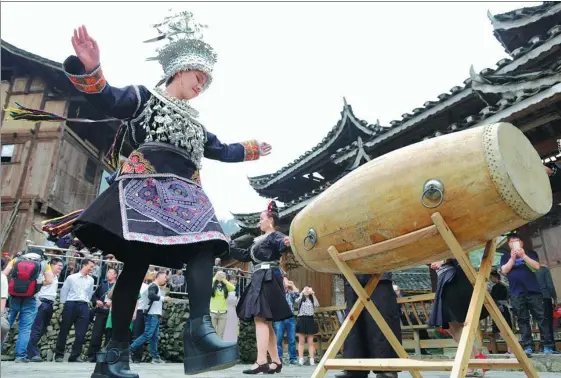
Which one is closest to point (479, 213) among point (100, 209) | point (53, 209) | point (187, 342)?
point (187, 342)

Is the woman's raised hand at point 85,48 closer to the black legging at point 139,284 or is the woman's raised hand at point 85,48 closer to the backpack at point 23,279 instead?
the black legging at point 139,284

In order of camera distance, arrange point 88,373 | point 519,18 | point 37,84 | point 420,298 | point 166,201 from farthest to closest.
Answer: point 37,84 < point 519,18 < point 420,298 < point 88,373 < point 166,201

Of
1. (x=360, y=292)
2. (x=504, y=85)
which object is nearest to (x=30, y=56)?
(x=504, y=85)

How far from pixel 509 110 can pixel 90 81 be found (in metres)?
7.00

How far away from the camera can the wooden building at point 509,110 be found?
7301mm

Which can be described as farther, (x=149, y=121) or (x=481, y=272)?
(x=149, y=121)

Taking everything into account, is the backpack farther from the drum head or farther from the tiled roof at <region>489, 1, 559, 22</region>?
the tiled roof at <region>489, 1, 559, 22</region>

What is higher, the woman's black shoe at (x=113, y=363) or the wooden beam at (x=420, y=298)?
the wooden beam at (x=420, y=298)

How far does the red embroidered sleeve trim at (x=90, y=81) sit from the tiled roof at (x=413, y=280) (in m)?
13.5

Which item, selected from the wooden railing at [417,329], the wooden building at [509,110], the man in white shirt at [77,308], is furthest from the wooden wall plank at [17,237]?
the wooden railing at [417,329]

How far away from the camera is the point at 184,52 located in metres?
2.73

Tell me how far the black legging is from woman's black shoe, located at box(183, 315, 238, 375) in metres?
0.08

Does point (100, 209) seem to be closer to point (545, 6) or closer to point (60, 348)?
point (60, 348)

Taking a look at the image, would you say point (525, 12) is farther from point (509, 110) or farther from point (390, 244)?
point (390, 244)
